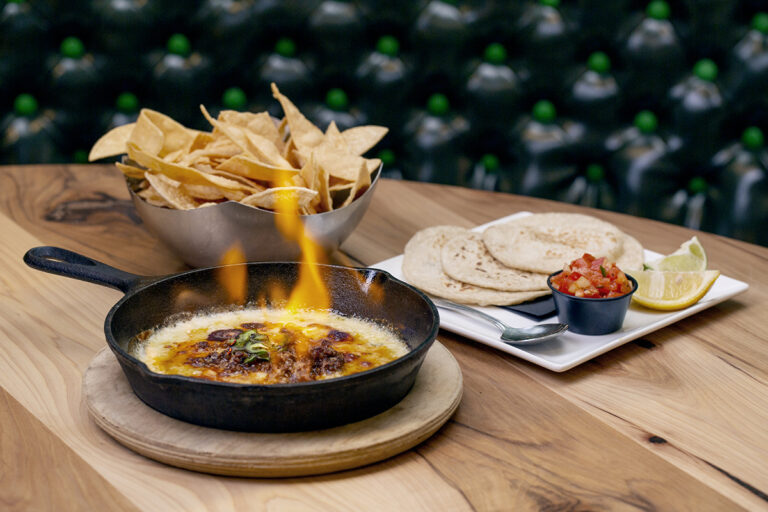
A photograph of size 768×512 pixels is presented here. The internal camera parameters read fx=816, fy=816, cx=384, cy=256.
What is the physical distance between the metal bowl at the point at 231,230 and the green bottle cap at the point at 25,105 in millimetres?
1578

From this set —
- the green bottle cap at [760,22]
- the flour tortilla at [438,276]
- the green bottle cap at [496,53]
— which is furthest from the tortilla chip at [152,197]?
the green bottle cap at [760,22]

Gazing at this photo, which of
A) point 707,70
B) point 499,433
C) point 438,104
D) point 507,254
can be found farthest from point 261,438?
point 707,70

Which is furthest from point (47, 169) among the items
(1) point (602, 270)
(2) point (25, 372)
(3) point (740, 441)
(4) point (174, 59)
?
(3) point (740, 441)

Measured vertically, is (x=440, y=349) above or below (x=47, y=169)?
above

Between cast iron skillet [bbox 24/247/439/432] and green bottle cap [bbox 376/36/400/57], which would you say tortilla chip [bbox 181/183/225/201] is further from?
green bottle cap [bbox 376/36/400/57]

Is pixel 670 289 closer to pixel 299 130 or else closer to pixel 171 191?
pixel 299 130

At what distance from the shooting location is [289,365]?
117 centimetres

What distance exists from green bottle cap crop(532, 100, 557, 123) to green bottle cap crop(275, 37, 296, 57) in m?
0.93

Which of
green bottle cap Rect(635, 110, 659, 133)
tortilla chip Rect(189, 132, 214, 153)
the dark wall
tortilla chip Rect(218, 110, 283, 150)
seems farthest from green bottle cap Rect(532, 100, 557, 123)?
tortilla chip Rect(189, 132, 214, 153)

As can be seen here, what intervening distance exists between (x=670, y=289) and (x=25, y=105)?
7.97 feet

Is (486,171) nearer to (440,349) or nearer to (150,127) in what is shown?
(150,127)

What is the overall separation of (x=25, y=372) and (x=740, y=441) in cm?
112

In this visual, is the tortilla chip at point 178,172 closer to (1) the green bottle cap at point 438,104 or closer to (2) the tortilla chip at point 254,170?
(2) the tortilla chip at point 254,170

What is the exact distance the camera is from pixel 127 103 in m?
3.06
